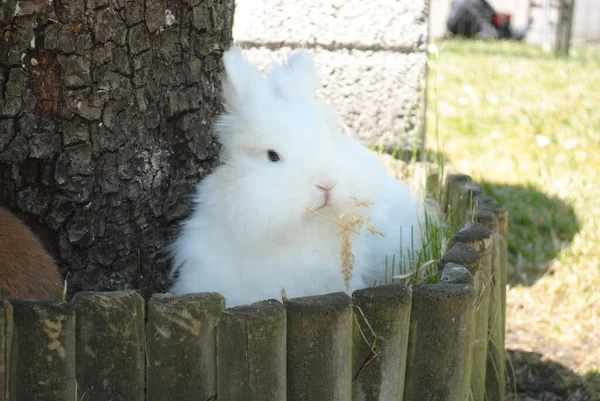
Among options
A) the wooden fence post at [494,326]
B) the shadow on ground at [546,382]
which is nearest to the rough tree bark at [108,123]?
the wooden fence post at [494,326]

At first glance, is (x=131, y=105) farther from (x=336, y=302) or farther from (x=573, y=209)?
(x=573, y=209)

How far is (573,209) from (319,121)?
2697 millimetres

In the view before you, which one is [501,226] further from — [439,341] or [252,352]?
[252,352]

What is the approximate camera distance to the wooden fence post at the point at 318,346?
1700 millimetres

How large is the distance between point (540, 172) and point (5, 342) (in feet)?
13.1

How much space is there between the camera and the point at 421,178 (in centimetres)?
325

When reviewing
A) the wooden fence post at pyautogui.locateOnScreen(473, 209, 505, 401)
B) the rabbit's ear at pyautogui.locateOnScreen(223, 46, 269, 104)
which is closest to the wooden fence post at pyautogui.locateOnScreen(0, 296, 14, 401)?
the rabbit's ear at pyautogui.locateOnScreen(223, 46, 269, 104)

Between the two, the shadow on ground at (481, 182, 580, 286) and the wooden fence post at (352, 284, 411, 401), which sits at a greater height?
the wooden fence post at (352, 284, 411, 401)

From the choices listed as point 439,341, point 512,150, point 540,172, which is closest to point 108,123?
point 439,341

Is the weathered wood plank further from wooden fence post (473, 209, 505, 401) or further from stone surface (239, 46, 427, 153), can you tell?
stone surface (239, 46, 427, 153)

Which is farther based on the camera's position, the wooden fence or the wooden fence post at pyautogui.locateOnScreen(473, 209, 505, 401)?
the wooden fence post at pyautogui.locateOnScreen(473, 209, 505, 401)

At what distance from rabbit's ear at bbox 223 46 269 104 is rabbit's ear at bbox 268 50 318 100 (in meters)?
0.07

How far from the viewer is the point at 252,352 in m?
1.66

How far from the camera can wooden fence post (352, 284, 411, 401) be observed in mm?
1785
